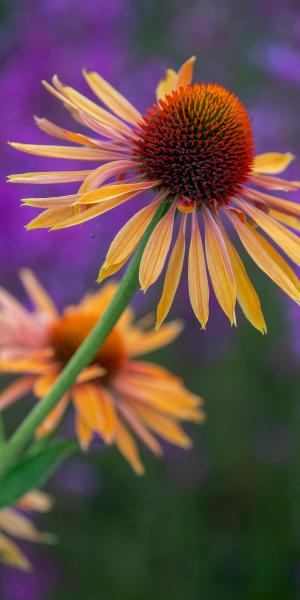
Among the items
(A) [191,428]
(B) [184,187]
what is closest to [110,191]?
(B) [184,187]

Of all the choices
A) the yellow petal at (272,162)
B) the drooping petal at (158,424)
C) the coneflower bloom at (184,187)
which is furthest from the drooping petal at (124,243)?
the drooping petal at (158,424)

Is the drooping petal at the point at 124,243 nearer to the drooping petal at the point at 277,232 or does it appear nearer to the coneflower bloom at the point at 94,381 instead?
the drooping petal at the point at 277,232

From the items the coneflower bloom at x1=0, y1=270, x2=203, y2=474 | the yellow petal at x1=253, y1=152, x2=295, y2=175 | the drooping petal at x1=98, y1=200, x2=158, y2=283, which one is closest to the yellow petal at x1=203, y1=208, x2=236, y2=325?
the drooping petal at x1=98, y1=200, x2=158, y2=283

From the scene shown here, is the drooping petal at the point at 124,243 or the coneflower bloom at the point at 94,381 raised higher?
→ the drooping petal at the point at 124,243

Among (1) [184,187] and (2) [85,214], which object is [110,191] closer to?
(2) [85,214]

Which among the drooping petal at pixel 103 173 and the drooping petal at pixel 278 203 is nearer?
the drooping petal at pixel 103 173

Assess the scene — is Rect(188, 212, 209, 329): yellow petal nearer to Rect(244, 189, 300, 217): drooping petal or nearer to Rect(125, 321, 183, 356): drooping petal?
Rect(244, 189, 300, 217): drooping petal
